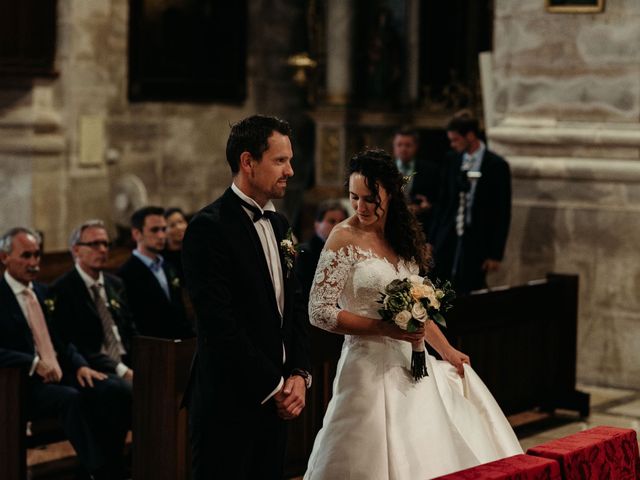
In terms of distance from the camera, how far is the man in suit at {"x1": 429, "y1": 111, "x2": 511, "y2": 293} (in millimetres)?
8898

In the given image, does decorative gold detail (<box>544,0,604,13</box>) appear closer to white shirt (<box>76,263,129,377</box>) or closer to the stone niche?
the stone niche

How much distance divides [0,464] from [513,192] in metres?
5.07

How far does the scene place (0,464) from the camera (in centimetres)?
570

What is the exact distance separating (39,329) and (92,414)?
557mm

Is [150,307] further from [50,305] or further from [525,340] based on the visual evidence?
[525,340]

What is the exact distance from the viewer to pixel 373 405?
499 centimetres

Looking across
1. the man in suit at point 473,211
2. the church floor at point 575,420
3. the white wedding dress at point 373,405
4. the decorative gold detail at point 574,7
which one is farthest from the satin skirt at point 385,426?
the decorative gold detail at point 574,7

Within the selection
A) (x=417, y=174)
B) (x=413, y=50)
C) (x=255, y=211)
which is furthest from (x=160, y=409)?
(x=413, y=50)

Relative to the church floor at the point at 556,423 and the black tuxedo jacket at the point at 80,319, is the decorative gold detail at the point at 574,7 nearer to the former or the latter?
the church floor at the point at 556,423

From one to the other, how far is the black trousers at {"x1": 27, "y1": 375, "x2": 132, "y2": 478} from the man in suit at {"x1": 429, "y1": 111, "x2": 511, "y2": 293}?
10.5 ft

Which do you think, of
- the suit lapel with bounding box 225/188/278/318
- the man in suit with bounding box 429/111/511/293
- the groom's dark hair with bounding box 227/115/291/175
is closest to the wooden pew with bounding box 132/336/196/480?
the suit lapel with bounding box 225/188/278/318

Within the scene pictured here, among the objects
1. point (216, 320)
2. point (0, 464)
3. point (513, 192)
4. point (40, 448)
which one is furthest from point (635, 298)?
point (216, 320)

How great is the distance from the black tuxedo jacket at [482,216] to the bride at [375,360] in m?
3.82

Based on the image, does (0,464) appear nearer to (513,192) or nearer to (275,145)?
(275,145)
